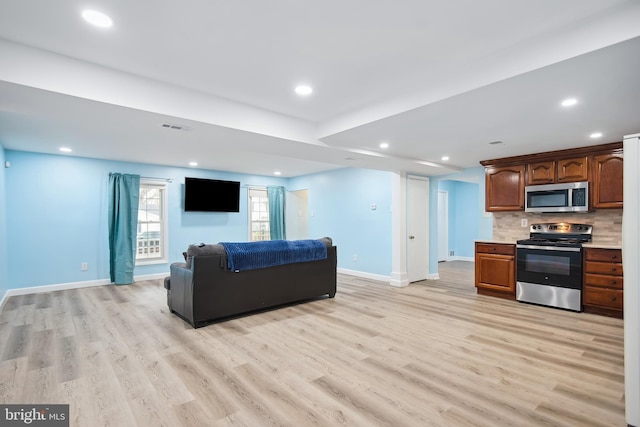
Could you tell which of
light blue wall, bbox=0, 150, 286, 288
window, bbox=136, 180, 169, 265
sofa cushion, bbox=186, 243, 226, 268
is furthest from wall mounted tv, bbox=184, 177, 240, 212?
sofa cushion, bbox=186, 243, 226, 268

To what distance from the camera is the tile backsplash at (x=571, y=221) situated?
175 inches

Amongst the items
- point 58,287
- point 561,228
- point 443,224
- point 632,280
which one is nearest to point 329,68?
point 632,280

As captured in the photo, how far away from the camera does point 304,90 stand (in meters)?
2.99

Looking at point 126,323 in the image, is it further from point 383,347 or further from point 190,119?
point 383,347

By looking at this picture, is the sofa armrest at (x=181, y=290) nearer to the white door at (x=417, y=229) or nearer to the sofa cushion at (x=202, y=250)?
the sofa cushion at (x=202, y=250)

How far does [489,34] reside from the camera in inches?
83.0

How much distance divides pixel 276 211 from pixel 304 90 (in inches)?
224

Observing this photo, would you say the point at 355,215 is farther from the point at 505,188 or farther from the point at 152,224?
the point at 152,224

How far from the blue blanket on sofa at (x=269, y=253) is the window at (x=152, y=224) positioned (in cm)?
359

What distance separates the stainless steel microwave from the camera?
4484 millimetres

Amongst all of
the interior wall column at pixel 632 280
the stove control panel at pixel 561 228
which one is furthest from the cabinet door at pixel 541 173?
the interior wall column at pixel 632 280

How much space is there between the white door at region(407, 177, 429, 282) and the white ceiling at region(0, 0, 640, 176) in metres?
2.37

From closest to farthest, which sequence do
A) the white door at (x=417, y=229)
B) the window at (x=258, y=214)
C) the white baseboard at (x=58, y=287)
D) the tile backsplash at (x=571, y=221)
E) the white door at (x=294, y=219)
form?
the tile backsplash at (x=571, y=221), the white baseboard at (x=58, y=287), the white door at (x=417, y=229), the window at (x=258, y=214), the white door at (x=294, y=219)

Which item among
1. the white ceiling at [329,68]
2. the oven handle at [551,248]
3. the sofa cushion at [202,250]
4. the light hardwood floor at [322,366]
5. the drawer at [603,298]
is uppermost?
the white ceiling at [329,68]
